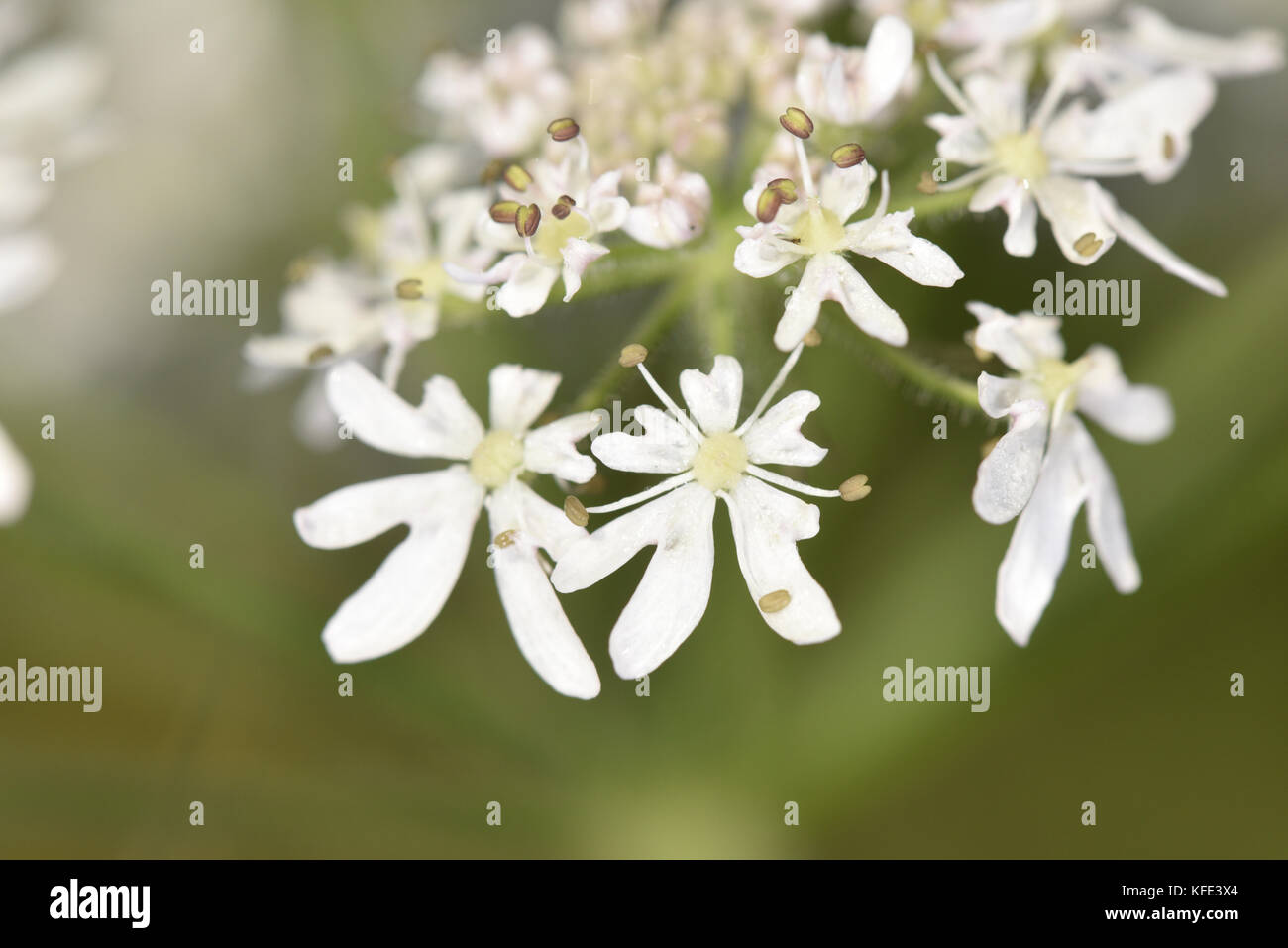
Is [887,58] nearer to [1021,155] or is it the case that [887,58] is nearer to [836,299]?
[1021,155]

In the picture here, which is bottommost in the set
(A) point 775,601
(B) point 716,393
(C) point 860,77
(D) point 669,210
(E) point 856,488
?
(A) point 775,601

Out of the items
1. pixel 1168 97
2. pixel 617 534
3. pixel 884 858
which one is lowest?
pixel 884 858

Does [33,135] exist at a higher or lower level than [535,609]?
higher

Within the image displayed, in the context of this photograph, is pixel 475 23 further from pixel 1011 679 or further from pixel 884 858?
pixel 884 858

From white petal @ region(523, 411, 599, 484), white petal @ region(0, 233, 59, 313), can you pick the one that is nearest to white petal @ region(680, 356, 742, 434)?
white petal @ region(523, 411, 599, 484)

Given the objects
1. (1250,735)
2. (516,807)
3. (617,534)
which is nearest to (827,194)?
(617,534)

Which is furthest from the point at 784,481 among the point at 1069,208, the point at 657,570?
the point at 1069,208

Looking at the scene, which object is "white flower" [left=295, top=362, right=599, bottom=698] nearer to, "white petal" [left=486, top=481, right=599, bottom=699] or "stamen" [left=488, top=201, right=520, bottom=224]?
"white petal" [left=486, top=481, right=599, bottom=699]
